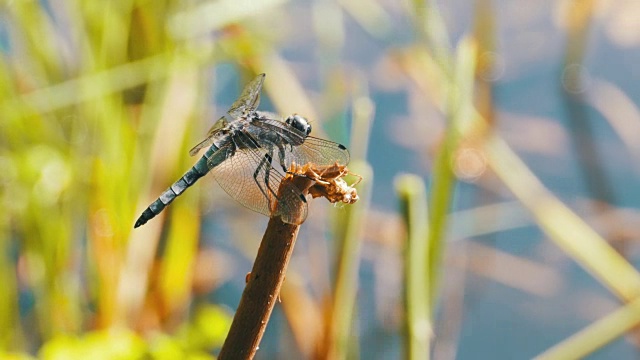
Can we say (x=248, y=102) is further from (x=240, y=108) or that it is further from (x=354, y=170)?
(x=354, y=170)

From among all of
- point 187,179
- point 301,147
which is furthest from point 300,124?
point 187,179

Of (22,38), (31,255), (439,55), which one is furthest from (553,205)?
(22,38)

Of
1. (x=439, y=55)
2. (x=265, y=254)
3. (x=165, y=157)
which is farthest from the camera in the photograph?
(x=165, y=157)

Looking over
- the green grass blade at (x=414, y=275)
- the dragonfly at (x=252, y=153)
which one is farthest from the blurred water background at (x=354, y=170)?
the dragonfly at (x=252, y=153)

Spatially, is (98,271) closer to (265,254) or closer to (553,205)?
(553,205)

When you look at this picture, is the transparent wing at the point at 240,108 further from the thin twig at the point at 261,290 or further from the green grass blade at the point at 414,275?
the thin twig at the point at 261,290

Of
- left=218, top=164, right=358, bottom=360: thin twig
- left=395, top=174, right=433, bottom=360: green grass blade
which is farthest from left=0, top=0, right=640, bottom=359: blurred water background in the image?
left=218, top=164, right=358, bottom=360: thin twig
